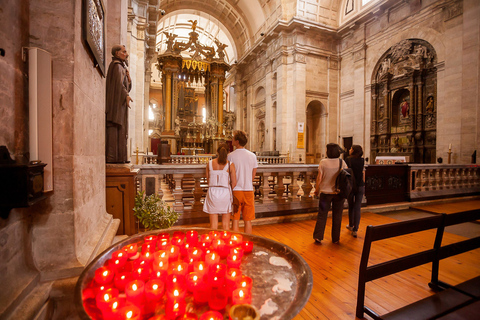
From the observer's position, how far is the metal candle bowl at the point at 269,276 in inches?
34.0

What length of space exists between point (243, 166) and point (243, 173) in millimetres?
103

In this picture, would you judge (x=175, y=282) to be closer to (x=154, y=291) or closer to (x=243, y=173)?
(x=154, y=291)

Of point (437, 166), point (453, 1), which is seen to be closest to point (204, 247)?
point (437, 166)

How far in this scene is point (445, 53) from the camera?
10.4 m

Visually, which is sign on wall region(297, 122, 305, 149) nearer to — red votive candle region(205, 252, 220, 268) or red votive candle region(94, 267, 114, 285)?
red votive candle region(205, 252, 220, 268)

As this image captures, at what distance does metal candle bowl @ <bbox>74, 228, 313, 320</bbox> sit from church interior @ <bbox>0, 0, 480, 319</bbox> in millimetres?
511

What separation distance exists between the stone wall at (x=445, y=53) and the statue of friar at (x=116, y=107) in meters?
12.4

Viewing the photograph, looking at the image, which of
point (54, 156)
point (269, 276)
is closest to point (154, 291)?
point (269, 276)

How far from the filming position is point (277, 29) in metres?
15.9

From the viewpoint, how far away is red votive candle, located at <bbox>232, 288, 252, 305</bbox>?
882mm

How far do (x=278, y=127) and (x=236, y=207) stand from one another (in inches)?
541

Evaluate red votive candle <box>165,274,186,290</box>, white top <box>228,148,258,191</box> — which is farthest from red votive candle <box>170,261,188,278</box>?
white top <box>228,148,258,191</box>

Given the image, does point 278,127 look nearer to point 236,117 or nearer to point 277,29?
point 277,29

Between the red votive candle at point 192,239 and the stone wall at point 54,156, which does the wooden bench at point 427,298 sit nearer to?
the red votive candle at point 192,239
